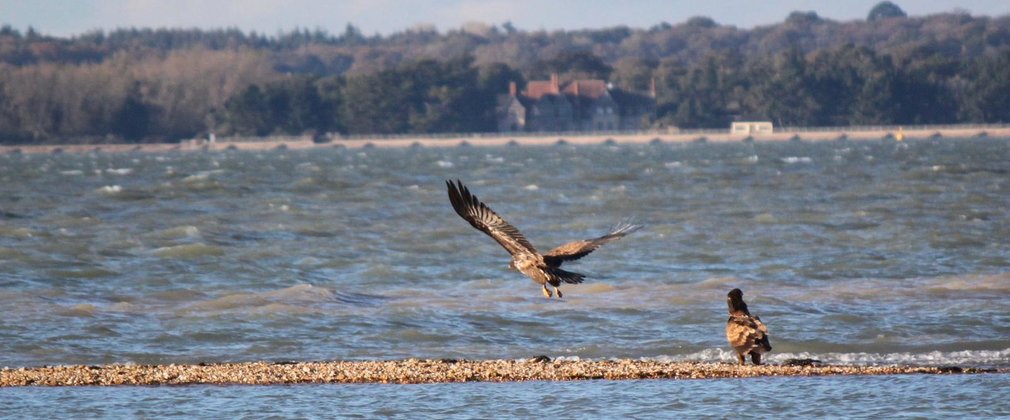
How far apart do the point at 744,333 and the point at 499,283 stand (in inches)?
475

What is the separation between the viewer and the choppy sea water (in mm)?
20266

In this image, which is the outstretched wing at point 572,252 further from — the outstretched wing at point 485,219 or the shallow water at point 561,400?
the shallow water at point 561,400

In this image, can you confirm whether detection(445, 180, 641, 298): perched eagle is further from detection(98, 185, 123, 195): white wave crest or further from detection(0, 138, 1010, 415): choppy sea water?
detection(98, 185, 123, 195): white wave crest

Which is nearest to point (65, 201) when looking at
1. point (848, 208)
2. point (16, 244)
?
point (16, 244)

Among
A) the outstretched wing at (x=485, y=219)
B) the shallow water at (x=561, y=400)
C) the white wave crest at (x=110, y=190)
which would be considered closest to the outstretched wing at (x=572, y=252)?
the outstretched wing at (x=485, y=219)

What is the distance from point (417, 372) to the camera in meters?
16.8

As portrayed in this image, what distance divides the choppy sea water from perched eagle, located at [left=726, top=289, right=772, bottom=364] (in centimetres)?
109

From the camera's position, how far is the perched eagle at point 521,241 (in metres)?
15.0

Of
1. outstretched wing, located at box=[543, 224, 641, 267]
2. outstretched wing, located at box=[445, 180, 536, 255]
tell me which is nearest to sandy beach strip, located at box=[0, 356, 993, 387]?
outstretched wing, located at box=[543, 224, 641, 267]

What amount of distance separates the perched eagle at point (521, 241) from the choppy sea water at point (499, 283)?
110 cm

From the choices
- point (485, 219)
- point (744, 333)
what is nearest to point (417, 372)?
point (485, 219)

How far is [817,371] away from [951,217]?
29220 millimetres

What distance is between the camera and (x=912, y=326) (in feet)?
71.1

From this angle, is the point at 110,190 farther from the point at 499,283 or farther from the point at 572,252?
the point at 572,252
